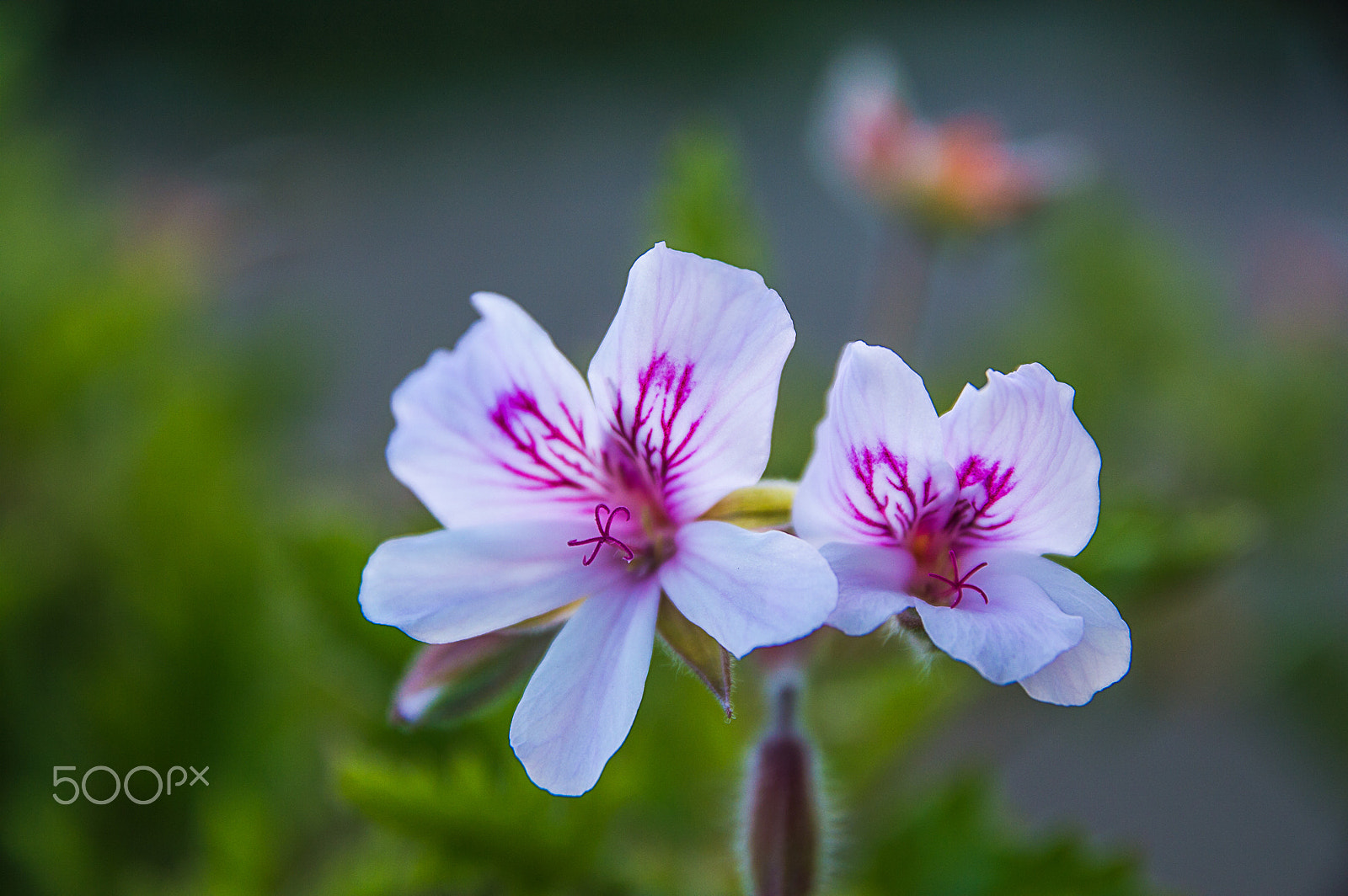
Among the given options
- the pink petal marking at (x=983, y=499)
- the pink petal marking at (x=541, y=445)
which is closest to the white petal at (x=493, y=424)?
the pink petal marking at (x=541, y=445)

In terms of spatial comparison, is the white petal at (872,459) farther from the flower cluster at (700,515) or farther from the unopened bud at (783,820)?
the unopened bud at (783,820)

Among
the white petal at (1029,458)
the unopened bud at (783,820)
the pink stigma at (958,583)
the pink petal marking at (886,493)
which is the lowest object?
the unopened bud at (783,820)

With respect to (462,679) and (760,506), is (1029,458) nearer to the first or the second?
(760,506)

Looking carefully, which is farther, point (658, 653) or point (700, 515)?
point (658, 653)

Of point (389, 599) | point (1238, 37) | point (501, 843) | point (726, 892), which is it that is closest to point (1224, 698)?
point (726, 892)

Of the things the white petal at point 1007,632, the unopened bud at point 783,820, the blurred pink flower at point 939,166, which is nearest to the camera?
the white petal at point 1007,632

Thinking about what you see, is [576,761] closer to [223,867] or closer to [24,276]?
[223,867]

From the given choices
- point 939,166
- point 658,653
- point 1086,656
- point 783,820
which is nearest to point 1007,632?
point 1086,656
